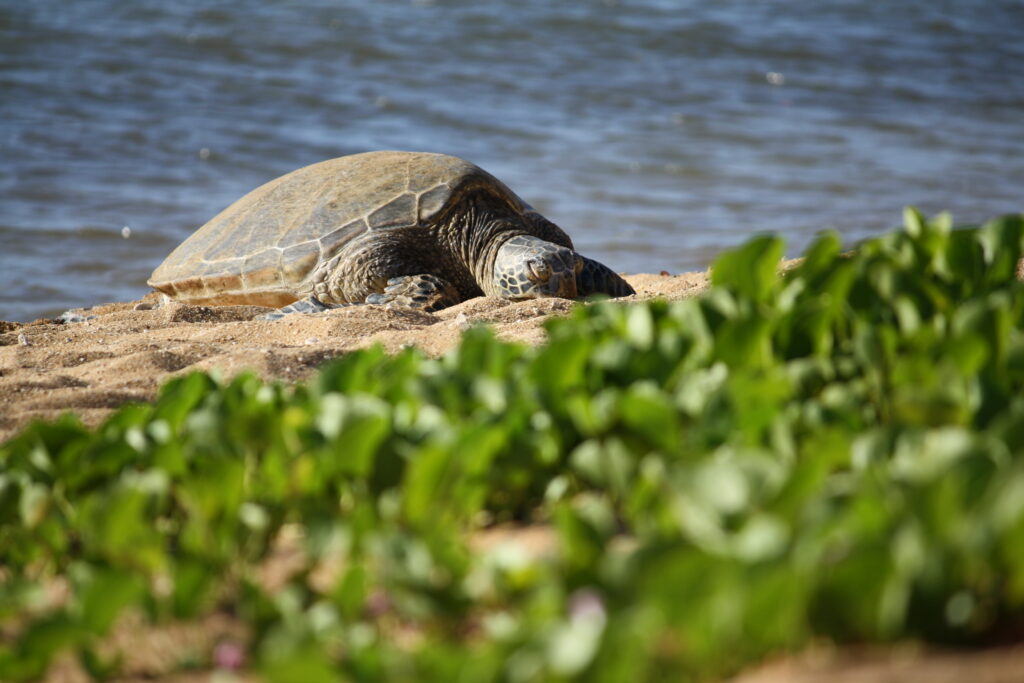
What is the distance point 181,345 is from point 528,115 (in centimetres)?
1027

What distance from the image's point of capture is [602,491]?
1876mm

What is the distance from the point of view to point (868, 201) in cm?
984

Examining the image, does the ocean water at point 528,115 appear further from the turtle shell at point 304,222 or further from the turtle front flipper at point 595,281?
the turtle front flipper at point 595,281

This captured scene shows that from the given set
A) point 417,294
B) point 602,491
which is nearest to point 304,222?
point 417,294

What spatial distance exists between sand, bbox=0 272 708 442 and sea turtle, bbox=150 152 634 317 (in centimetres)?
55

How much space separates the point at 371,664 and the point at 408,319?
138 inches

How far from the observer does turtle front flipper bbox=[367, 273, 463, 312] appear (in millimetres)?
5688

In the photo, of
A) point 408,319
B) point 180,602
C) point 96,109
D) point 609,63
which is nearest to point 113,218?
point 96,109

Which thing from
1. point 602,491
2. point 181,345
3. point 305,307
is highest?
point 602,491

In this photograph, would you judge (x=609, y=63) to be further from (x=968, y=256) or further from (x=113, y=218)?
(x=968, y=256)

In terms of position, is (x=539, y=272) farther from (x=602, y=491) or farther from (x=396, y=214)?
(x=602, y=491)

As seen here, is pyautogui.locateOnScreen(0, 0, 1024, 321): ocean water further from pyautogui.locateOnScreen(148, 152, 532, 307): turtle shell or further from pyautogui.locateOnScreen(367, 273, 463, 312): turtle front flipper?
pyautogui.locateOnScreen(367, 273, 463, 312): turtle front flipper

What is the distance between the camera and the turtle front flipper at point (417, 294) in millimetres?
5688

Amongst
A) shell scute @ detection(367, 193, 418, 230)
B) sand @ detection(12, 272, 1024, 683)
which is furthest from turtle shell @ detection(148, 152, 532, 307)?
sand @ detection(12, 272, 1024, 683)
